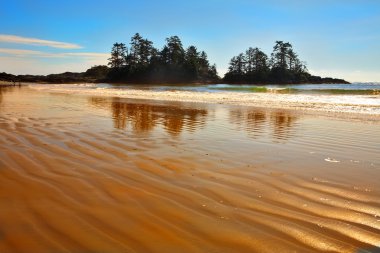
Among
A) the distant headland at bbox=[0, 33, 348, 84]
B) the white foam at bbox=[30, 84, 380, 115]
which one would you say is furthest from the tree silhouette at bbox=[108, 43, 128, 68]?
the white foam at bbox=[30, 84, 380, 115]

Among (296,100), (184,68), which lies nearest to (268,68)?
(184,68)

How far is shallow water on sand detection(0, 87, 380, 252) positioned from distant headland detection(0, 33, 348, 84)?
7331 cm

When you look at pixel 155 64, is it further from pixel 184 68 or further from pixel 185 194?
pixel 185 194

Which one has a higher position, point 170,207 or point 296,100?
point 296,100

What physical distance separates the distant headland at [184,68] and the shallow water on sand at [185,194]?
7331cm

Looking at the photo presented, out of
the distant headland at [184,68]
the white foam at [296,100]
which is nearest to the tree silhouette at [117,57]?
the distant headland at [184,68]

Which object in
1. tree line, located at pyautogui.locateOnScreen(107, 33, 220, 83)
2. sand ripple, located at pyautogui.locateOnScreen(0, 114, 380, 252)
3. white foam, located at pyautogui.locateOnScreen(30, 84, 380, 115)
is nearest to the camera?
sand ripple, located at pyautogui.locateOnScreen(0, 114, 380, 252)

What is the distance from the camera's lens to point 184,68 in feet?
267

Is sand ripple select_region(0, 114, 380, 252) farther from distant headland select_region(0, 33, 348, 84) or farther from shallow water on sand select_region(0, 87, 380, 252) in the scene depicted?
distant headland select_region(0, 33, 348, 84)

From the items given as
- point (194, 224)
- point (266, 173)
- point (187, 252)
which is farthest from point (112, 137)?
point (187, 252)

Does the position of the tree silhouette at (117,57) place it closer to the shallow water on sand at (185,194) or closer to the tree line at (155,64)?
the tree line at (155,64)

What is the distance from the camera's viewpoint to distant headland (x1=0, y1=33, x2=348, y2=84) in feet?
266

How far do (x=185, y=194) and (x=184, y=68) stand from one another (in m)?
79.3

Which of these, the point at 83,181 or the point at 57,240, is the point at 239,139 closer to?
the point at 83,181
